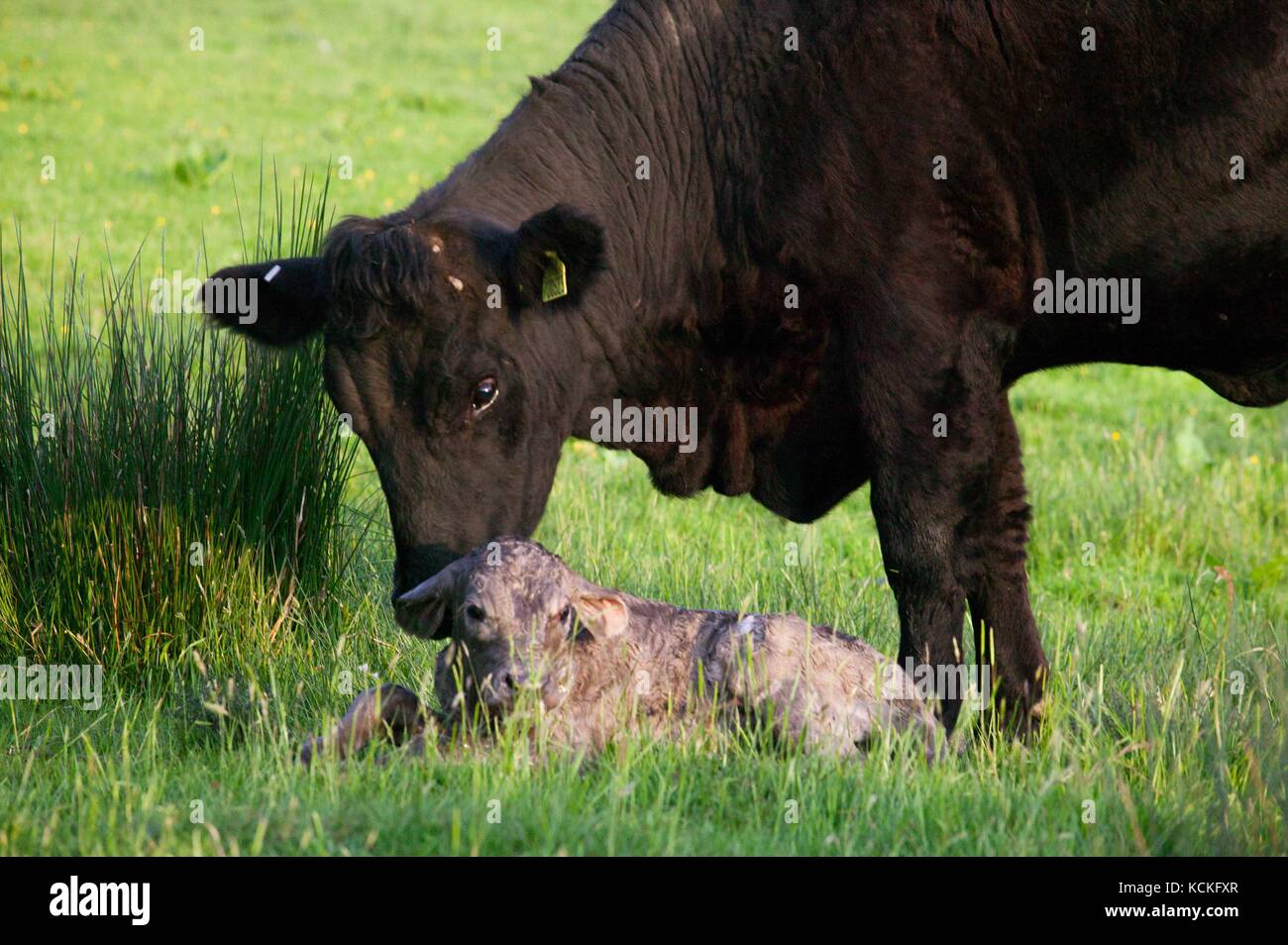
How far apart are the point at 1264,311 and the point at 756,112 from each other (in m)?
1.78

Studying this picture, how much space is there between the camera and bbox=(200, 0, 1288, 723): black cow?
4711mm

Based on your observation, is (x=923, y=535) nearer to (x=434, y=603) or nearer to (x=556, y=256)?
(x=556, y=256)

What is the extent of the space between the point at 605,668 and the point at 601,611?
0.16m

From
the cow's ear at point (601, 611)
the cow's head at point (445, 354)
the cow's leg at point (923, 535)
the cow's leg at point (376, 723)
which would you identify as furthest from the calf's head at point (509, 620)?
the cow's leg at point (923, 535)

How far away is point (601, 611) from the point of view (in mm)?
4160

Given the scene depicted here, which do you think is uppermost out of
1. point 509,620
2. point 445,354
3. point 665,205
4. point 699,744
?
point 665,205

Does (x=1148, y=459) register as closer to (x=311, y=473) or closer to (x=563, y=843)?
(x=311, y=473)

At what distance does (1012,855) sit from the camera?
3646 mm

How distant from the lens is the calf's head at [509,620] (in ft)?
13.0

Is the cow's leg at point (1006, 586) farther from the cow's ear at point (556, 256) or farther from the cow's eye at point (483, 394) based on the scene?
the cow's eye at point (483, 394)

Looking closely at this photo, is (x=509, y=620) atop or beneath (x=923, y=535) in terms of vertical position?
beneath

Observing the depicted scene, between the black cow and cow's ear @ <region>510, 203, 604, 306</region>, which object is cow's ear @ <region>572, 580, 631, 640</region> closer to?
the black cow

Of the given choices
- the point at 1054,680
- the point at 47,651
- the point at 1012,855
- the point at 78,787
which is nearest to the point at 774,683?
the point at 1012,855

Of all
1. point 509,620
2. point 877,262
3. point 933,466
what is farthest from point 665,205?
point 509,620
